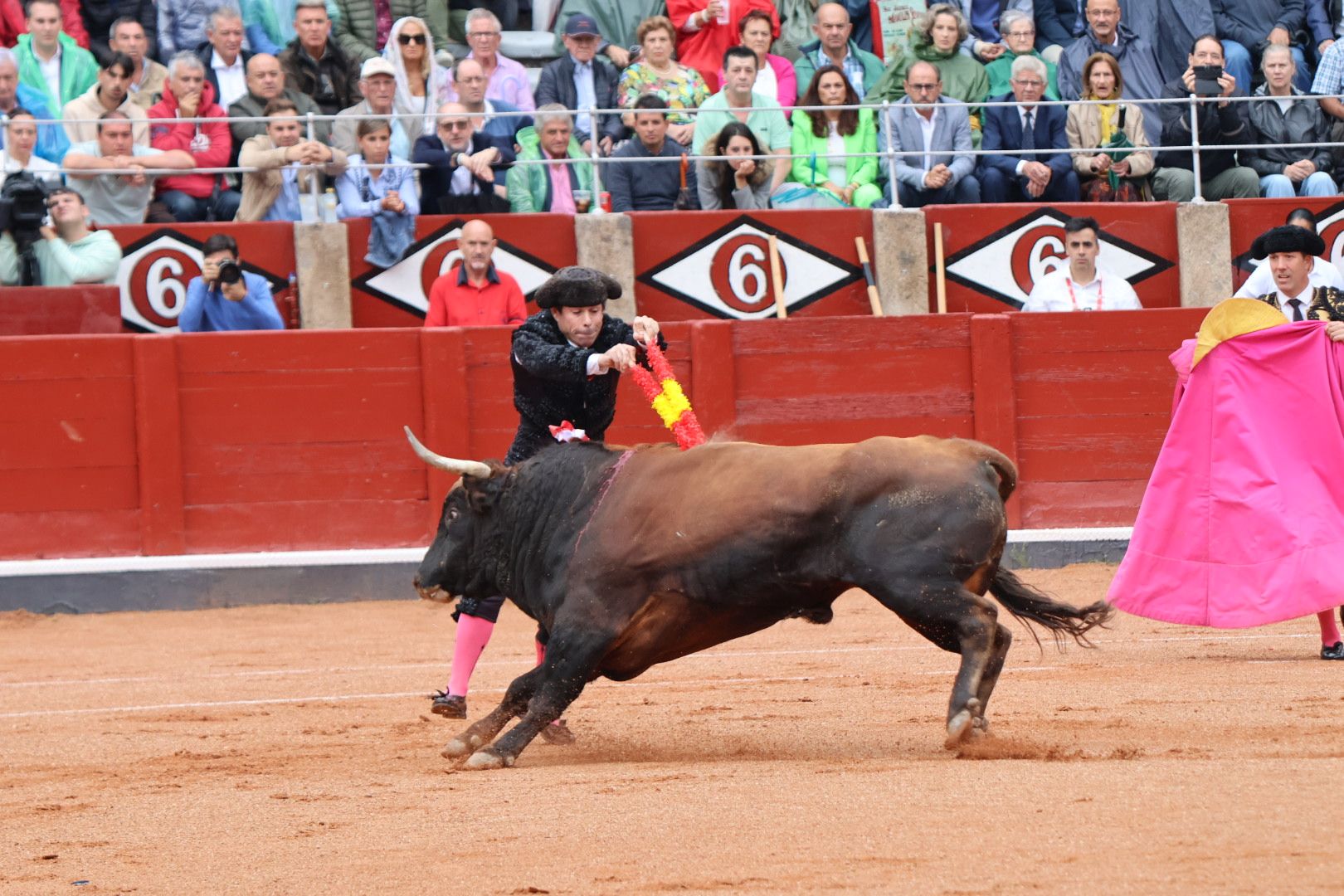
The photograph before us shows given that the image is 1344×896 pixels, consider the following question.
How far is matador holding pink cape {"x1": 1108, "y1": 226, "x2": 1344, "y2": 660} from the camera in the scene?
6621 millimetres

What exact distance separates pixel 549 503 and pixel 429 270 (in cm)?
534

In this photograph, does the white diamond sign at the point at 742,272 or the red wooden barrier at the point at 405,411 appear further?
the white diamond sign at the point at 742,272

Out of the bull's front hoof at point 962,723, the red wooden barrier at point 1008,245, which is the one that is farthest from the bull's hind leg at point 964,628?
the red wooden barrier at point 1008,245

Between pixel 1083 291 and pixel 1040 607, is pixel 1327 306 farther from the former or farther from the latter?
pixel 1083 291

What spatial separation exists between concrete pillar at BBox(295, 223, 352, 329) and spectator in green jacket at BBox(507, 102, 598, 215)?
1.04 metres

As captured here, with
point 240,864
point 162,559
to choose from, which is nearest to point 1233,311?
point 240,864

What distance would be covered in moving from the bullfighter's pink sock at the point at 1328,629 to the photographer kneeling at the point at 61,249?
256 inches

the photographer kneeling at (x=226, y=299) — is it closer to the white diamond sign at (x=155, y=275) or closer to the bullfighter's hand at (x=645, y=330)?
the white diamond sign at (x=155, y=275)

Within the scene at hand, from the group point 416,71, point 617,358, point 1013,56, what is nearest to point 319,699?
point 617,358

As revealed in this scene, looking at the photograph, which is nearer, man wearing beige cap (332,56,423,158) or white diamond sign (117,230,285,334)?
white diamond sign (117,230,285,334)

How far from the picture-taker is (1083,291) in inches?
406

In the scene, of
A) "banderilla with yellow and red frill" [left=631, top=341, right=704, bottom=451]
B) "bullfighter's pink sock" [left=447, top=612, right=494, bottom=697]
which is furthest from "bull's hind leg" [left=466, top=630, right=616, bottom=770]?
"banderilla with yellow and red frill" [left=631, top=341, right=704, bottom=451]

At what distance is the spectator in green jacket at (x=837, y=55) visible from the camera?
11.3m

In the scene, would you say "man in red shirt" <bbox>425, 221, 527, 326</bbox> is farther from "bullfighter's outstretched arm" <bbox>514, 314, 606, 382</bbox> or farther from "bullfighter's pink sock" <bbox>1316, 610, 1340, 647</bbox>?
"bullfighter's pink sock" <bbox>1316, 610, 1340, 647</bbox>
